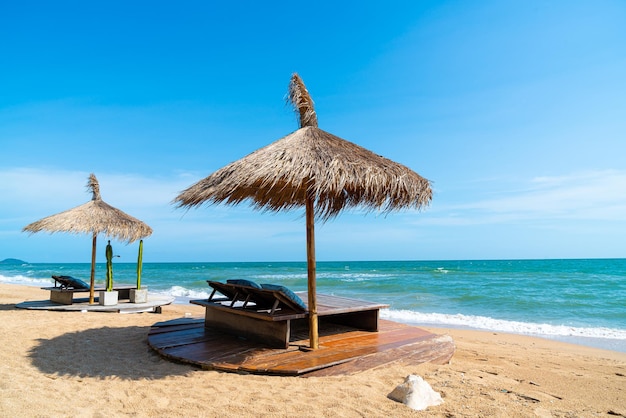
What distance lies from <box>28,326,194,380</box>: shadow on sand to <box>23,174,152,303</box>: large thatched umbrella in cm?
289

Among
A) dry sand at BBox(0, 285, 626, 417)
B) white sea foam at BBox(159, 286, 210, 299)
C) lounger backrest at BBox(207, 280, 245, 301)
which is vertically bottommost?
white sea foam at BBox(159, 286, 210, 299)

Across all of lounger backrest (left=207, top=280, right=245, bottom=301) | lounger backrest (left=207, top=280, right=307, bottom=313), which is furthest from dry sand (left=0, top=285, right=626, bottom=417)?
lounger backrest (left=207, top=280, right=245, bottom=301)

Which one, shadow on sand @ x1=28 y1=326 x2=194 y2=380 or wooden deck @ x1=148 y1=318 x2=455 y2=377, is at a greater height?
wooden deck @ x1=148 y1=318 x2=455 y2=377

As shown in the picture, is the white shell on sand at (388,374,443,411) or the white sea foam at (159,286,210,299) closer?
the white shell on sand at (388,374,443,411)

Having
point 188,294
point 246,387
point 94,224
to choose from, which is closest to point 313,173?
point 246,387

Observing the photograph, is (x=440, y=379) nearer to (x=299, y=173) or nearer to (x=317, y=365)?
(x=317, y=365)

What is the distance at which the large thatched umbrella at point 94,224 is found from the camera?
8148 mm

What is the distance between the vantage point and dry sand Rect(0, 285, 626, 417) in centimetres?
299

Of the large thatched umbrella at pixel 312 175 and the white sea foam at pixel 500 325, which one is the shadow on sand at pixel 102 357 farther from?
the white sea foam at pixel 500 325

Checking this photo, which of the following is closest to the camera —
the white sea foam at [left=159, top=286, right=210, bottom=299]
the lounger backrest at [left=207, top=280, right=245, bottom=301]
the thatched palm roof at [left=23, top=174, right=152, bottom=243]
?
the lounger backrest at [left=207, top=280, right=245, bottom=301]

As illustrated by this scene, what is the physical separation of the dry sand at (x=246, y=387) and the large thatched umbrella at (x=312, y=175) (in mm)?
1084

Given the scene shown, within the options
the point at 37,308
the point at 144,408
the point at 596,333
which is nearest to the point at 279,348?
the point at 144,408

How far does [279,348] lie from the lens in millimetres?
4320

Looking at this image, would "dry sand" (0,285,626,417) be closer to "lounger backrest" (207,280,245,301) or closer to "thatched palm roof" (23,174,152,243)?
"lounger backrest" (207,280,245,301)
